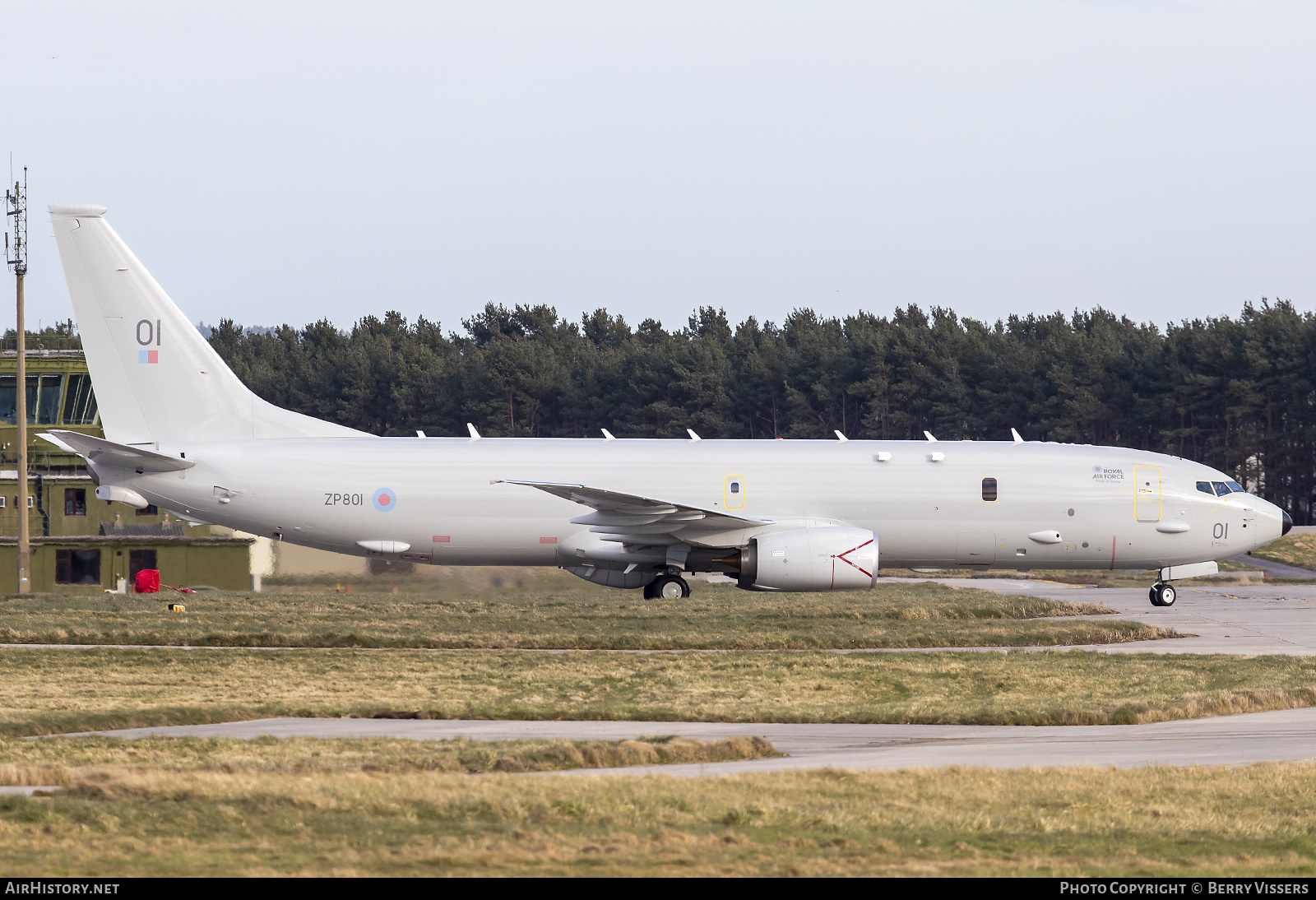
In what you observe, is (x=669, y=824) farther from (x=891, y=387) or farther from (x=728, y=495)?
(x=891, y=387)

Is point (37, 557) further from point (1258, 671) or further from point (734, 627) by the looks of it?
point (1258, 671)

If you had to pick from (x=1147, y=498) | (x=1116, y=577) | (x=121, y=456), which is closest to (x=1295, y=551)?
(x=1116, y=577)

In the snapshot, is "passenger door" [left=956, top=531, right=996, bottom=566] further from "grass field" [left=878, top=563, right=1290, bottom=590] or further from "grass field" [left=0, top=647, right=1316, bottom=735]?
"grass field" [left=878, top=563, right=1290, bottom=590]

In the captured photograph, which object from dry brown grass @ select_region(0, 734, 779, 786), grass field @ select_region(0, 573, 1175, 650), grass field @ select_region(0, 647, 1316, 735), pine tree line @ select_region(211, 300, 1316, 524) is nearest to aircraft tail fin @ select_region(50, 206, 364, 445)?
grass field @ select_region(0, 573, 1175, 650)

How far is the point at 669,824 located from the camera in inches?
384

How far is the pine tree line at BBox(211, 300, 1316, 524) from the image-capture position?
270ft

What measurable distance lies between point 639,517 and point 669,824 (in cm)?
1900

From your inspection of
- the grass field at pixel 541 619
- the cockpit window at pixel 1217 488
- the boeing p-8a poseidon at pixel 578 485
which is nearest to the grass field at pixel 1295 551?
the grass field at pixel 541 619

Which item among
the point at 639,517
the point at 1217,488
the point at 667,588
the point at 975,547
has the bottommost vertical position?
the point at 667,588

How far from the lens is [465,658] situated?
22578mm

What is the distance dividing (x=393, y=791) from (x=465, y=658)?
11825 mm

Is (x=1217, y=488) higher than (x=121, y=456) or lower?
lower

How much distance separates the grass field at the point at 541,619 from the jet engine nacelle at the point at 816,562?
936 mm
